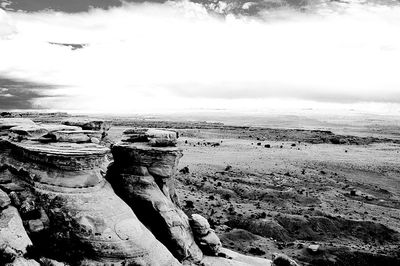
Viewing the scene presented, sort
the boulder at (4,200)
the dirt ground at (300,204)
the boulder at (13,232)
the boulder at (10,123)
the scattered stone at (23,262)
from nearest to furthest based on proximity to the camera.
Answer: the scattered stone at (23,262) < the boulder at (13,232) < the boulder at (4,200) < the boulder at (10,123) < the dirt ground at (300,204)

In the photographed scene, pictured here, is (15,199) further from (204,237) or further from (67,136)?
(204,237)

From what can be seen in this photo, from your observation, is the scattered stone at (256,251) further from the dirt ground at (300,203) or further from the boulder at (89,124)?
the boulder at (89,124)

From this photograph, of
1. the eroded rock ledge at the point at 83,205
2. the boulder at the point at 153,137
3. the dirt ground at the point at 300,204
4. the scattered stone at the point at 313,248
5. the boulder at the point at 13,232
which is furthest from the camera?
the dirt ground at the point at 300,204

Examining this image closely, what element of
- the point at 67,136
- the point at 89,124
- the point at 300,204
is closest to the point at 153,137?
the point at 89,124

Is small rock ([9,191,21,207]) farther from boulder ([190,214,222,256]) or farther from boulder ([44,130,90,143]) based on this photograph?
boulder ([190,214,222,256])

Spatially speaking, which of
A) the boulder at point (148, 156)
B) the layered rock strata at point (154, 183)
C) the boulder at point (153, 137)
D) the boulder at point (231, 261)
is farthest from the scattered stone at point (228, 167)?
the boulder at point (148, 156)

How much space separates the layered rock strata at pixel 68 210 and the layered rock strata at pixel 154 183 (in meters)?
2.60

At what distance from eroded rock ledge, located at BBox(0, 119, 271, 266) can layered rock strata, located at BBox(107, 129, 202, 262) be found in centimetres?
6

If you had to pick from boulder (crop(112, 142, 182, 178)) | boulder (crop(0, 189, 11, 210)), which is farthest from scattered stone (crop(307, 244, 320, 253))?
boulder (crop(0, 189, 11, 210))

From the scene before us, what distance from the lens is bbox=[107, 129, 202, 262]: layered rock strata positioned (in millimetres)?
20297

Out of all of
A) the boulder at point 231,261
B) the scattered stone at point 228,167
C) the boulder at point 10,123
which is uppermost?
the boulder at point 10,123

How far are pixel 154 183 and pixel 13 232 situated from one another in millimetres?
8501

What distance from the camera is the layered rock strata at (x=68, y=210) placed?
15.5m

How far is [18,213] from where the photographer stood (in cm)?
1565
